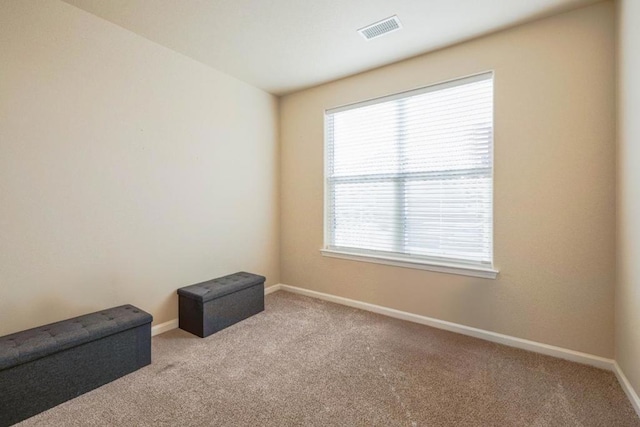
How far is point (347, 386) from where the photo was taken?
190cm

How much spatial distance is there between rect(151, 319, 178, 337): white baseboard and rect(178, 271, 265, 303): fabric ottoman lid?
0.29 meters

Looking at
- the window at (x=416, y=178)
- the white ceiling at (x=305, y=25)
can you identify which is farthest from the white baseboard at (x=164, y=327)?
the white ceiling at (x=305, y=25)

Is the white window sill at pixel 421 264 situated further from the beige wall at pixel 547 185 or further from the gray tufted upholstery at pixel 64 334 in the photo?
the gray tufted upholstery at pixel 64 334

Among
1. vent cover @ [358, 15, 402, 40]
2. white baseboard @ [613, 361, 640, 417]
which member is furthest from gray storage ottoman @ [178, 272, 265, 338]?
white baseboard @ [613, 361, 640, 417]

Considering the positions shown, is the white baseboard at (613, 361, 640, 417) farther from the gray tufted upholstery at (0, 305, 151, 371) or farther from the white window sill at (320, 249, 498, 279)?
the gray tufted upholstery at (0, 305, 151, 371)

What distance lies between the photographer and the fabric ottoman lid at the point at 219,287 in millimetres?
2631

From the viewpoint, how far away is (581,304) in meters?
2.17

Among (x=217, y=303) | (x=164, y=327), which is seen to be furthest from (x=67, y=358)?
(x=217, y=303)

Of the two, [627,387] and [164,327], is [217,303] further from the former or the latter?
[627,387]

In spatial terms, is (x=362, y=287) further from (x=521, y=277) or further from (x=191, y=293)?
(x=191, y=293)

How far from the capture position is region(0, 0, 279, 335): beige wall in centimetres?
193

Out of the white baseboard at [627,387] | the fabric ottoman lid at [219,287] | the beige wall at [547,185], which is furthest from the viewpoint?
the fabric ottoman lid at [219,287]

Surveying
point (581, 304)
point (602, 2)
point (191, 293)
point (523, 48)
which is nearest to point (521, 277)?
point (581, 304)

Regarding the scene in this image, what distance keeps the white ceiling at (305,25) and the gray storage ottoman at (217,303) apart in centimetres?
226
